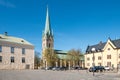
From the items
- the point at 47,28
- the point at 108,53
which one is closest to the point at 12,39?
the point at 108,53

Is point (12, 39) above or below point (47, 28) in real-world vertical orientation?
below

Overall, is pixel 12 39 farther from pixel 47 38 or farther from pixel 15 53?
pixel 47 38

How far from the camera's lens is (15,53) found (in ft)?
263

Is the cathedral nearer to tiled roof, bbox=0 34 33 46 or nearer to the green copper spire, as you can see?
the green copper spire

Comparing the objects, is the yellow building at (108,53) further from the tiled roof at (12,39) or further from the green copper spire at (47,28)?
the green copper spire at (47,28)

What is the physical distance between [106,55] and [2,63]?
154 ft

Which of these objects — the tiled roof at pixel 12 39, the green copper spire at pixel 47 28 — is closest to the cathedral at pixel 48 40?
the green copper spire at pixel 47 28

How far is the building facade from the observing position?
7744cm

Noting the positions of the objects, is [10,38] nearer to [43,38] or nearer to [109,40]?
[109,40]

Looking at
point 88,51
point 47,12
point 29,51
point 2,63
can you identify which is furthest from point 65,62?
point 2,63

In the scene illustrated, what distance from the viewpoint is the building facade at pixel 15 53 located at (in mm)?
77438

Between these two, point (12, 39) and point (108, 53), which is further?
point (108, 53)

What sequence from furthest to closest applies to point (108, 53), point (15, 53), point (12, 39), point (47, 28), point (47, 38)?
point (47, 38) → point (47, 28) → point (108, 53) → point (12, 39) → point (15, 53)

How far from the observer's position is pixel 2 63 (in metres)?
76.5
